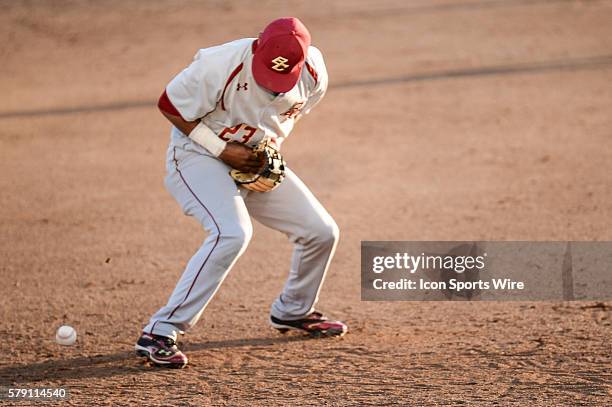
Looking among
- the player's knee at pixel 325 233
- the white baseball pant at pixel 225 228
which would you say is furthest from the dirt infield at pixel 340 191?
the player's knee at pixel 325 233

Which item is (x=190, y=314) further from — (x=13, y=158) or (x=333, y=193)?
(x=13, y=158)

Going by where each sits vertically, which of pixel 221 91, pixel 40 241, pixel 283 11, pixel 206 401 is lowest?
pixel 206 401

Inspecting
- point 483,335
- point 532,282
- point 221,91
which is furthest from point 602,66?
point 221,91

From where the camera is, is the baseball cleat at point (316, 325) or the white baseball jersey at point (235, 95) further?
the baseball cleat at point (316, 325)

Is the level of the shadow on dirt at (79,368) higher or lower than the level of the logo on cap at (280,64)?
lower

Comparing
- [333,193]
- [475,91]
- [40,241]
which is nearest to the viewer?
[40,241]

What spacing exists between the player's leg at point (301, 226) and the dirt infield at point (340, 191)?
0.38 meters

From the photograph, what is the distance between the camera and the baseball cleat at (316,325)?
20.5 ft

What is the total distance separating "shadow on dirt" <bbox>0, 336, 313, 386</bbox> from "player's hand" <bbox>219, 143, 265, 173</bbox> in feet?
3.75

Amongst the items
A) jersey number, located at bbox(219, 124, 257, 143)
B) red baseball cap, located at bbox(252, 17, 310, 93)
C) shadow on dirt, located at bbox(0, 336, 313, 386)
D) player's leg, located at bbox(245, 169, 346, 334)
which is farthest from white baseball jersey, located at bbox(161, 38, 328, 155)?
shadow on dirt, located at bbox(0, 336, 313, 386)

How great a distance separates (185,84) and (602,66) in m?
8.84

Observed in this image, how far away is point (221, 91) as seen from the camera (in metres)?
5.54

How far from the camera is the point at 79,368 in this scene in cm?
578

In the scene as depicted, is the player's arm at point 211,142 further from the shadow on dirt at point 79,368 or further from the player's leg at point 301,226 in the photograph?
the shadow on dirt at point 79,368
